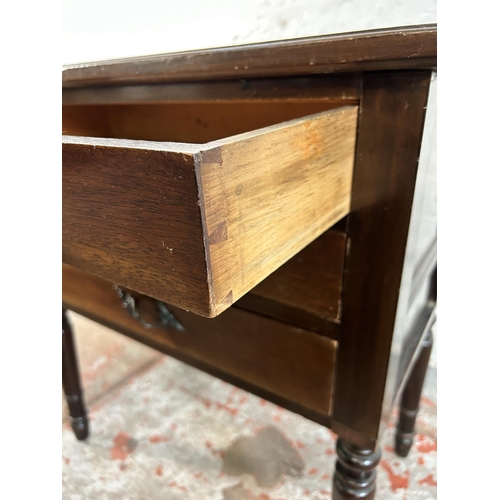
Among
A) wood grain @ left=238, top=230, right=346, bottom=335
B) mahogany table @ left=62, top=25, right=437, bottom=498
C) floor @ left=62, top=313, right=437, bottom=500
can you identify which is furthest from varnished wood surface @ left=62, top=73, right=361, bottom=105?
floor @ left=62, top=313, right=437, bottom=500

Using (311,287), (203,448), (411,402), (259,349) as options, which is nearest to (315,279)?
(311,287)

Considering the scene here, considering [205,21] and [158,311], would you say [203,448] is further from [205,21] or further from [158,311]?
[205,21]

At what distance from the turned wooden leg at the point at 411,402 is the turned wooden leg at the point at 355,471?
32 centimetres

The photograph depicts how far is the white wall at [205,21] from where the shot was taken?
1.27 feet

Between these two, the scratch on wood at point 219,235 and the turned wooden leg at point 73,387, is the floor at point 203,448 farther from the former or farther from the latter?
the scratch on wood at point 219,235

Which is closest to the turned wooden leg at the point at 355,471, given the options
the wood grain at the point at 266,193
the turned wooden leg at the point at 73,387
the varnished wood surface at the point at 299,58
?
the wood grain at the point at 266,193

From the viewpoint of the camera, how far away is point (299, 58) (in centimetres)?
34

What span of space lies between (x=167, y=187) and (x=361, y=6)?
29 centimetres

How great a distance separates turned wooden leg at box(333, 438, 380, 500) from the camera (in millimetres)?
481

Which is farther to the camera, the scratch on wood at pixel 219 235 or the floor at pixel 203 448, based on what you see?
the floor at pixel 203 448

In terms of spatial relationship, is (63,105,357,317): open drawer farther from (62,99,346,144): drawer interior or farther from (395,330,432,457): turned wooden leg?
(395,330,432,457): turned wooden leg
